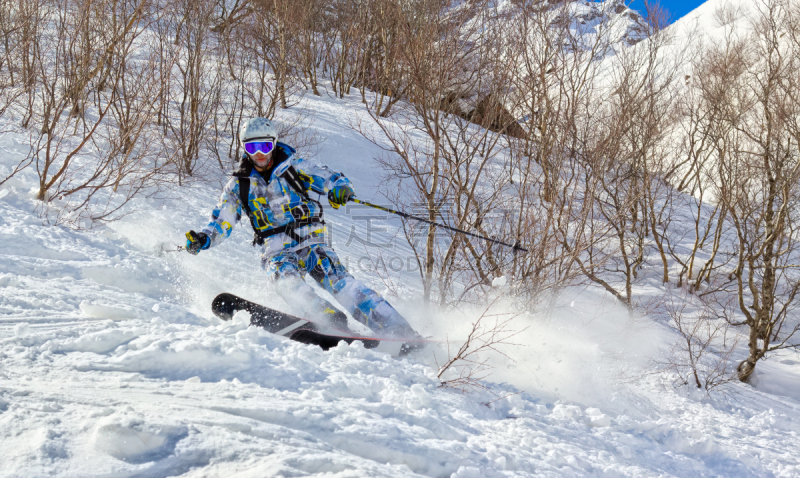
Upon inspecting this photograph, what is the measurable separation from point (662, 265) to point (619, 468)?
480 inches

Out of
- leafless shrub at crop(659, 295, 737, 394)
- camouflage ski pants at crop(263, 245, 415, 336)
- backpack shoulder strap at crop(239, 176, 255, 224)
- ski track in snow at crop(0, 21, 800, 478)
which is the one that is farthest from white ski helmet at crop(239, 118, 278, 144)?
leafless shrub at crop(659, 295, 737, 394)

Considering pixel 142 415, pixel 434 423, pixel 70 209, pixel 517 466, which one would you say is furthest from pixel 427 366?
pixel 70 209

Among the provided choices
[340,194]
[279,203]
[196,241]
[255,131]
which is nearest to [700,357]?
[340,194]

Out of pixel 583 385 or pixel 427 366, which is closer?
pixel 427 366

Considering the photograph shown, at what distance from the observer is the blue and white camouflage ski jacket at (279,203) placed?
4.39 m

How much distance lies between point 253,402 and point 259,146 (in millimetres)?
2653

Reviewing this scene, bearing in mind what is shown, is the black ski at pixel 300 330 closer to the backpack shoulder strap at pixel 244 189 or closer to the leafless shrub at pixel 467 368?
the leafless shrub at pixel 467 368

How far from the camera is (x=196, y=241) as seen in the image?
13.3 ft

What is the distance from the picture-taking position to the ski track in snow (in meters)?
1.85

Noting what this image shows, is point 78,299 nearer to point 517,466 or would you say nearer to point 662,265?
point 517,466

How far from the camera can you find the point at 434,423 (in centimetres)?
249

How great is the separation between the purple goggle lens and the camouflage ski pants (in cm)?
96

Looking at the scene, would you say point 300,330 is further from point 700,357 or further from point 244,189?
point 700,357

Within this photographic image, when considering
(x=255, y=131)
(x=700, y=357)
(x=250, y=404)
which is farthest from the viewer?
(x=700, y=357)
